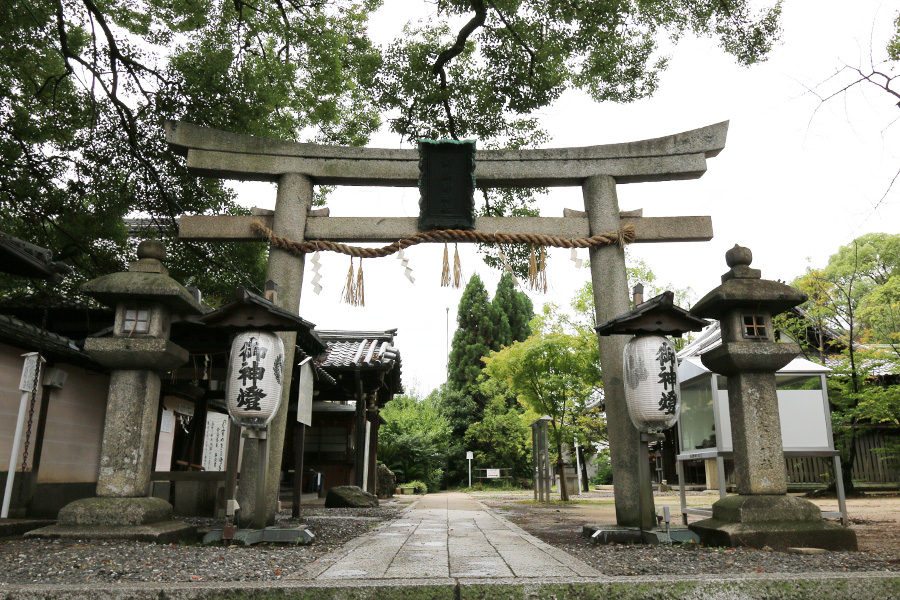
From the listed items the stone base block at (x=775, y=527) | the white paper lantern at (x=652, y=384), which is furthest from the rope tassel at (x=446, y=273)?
the stone base block at (x=775, y=527)

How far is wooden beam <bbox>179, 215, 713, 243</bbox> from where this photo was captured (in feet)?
23.8

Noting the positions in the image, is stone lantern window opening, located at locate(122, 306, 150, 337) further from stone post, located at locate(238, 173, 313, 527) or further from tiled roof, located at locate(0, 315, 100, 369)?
tiled roof, located at locate(0, 315, 100, 369)

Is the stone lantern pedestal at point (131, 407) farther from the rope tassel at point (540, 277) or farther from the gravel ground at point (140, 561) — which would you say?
the rope tassel at point (540, 277)

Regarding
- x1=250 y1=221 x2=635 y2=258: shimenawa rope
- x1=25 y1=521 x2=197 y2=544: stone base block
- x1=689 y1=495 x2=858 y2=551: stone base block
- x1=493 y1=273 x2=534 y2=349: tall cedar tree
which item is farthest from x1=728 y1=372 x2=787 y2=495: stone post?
x1=493 y1=273 x2=534 y2=349: tall cedar tree

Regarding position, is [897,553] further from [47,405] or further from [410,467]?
[410,467]

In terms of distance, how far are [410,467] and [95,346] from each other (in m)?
21.7

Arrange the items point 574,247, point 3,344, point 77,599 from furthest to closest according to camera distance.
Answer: point 574,247
point 3,344
point 77,599

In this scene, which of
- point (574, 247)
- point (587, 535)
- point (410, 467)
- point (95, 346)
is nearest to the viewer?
point (95, 346)

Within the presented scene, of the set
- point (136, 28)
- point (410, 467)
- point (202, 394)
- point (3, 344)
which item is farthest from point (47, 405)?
point (410, 467)

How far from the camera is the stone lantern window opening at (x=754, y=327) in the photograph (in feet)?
19.0

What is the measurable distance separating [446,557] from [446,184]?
4621 mm

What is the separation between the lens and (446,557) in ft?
14.4

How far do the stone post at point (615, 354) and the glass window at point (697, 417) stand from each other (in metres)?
1.29

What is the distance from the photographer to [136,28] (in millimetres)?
8695
